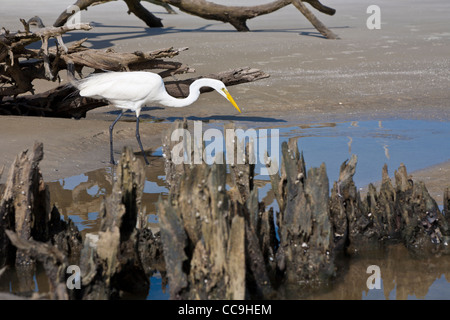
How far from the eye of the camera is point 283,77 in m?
13.7

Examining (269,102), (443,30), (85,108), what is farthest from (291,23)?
(85,108)

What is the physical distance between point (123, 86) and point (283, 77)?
17.8ft

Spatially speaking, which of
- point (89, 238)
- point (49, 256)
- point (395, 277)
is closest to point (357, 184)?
point (395, 277)

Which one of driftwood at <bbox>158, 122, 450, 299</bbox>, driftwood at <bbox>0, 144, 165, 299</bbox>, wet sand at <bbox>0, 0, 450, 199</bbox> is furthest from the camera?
wet sand at <bbox>0, 0, 450, 199</bbox>

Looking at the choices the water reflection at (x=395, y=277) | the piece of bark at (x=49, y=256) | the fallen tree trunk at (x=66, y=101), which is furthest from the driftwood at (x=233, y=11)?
the piece of bark at (x=49, y=256)

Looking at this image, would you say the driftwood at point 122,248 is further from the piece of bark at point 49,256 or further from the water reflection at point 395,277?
the water reflection at point 395,277

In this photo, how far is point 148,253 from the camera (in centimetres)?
528

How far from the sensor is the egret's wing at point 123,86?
891 cm

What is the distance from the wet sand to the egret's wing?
28.7 inches

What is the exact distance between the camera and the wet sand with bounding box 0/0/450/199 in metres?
9.29

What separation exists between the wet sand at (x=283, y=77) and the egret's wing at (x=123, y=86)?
2.39 ft

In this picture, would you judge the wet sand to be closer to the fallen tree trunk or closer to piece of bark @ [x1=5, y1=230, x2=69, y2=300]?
the fallen tree trunk

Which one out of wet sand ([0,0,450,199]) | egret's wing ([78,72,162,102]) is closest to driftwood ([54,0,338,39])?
wet sand ([0,0,450,199])

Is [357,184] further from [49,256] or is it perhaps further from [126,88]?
[49,256]
